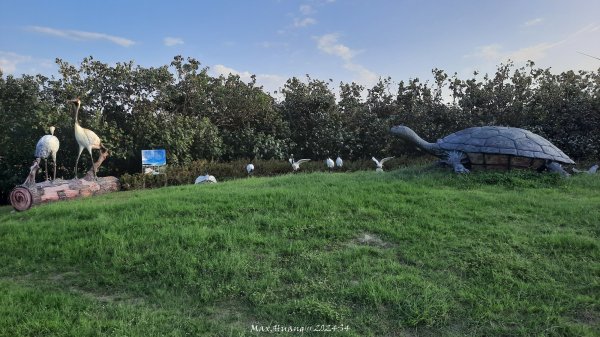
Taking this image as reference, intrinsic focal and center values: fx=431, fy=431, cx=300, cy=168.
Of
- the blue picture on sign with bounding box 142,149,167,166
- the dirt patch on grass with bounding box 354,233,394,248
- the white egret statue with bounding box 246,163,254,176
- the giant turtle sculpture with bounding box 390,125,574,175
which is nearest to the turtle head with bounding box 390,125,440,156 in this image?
the giant turtle sculpture with bounding box 390,125,574,175

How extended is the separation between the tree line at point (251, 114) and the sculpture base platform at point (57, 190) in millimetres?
1672

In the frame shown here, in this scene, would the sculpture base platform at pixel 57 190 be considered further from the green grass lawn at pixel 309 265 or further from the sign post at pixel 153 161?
the green grass lawn at pixel 309 265

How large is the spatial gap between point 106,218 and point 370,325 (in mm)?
3897

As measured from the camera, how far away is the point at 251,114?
47.6ft

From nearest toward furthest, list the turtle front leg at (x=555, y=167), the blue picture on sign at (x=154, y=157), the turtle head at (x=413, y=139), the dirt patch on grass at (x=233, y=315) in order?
the dirt patch on grass at (x=233, y=315), the turtle front leg at (x=555, y=167), the turtle head at (x=413, y=139), the blue picture on sign at (x=154, y=157)

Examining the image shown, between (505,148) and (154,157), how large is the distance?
818 centimetres

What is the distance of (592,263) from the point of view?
4.04 metres

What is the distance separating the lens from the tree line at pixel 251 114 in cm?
1203

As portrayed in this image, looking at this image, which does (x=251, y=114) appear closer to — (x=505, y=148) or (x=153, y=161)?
(x=153, y=161)

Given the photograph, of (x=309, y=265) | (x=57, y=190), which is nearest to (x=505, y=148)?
(x=309, y=265)

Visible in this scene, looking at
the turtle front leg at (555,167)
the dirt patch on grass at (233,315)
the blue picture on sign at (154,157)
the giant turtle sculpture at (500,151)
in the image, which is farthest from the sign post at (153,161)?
the turtle front leg at (555,167)

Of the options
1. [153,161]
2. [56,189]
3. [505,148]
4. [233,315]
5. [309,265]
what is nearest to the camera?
[233,315]

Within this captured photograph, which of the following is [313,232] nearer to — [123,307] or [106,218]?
[123,307]

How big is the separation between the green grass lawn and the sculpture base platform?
206 centimetres
